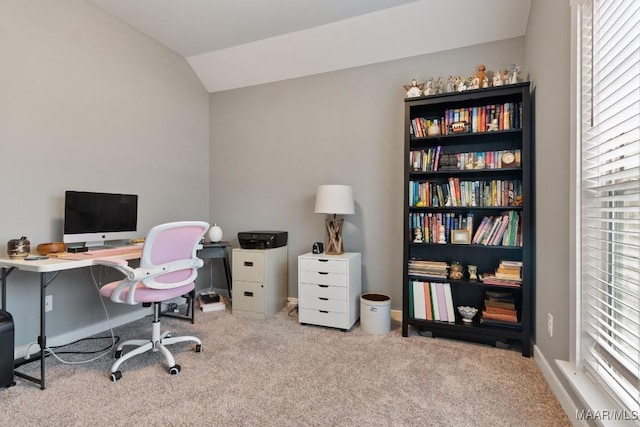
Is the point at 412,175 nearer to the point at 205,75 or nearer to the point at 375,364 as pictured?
the point at 375,364

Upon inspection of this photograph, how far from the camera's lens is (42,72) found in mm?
2207

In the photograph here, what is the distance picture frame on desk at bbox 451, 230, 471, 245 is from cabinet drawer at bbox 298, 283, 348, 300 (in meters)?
0.94

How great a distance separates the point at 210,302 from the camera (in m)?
3.18

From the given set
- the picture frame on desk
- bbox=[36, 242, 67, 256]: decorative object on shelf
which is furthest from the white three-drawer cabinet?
bbox=[36, 242, 67, 256]: decorative object on shelf

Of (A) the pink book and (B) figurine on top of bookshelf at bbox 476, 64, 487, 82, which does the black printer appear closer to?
(A) the pink book

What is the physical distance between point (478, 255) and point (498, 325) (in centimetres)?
56

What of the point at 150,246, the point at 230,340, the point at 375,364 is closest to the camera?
the point at 150,246

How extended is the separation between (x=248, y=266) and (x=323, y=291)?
76 cm

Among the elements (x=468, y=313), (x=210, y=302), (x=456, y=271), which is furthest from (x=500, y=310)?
(x=210, y=302)

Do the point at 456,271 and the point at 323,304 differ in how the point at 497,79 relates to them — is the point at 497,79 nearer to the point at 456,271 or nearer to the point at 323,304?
the point at 456,271

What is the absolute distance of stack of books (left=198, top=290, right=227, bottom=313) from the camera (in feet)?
10.2

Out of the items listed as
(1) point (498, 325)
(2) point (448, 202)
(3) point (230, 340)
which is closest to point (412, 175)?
(2) point (448, 202)

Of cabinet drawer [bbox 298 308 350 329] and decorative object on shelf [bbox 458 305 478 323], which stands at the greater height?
decorative object on shelf [bbox 458 305 478 323]

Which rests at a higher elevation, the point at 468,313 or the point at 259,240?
the point at 259,240
